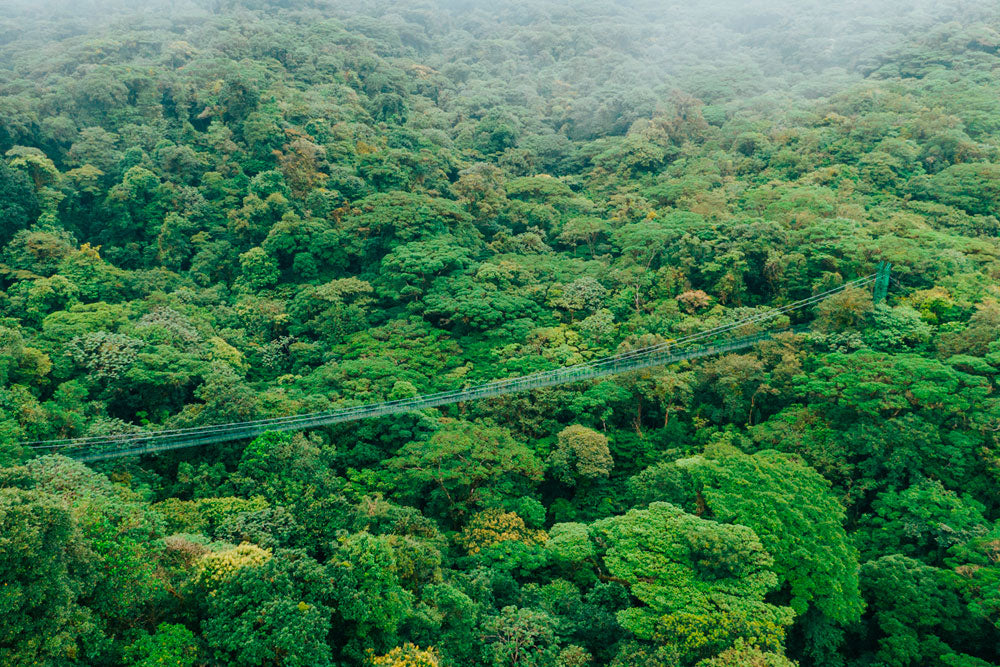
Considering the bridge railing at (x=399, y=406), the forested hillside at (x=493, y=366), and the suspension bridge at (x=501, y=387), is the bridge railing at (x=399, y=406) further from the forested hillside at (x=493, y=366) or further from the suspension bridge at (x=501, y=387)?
the forested hillside at (x=493, y=366)

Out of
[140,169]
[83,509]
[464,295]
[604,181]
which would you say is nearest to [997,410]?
[464,295]

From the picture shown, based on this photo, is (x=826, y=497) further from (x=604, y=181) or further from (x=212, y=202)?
(x=212, y=202)

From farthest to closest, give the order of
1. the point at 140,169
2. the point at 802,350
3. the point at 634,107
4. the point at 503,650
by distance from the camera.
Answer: the point at 634,107, the point at 140,169, the point at 802,350, the point at 503,650

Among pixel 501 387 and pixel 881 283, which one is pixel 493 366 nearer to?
pixel 501 387

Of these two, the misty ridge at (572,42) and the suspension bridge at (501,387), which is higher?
the misty ridge at (572,42)

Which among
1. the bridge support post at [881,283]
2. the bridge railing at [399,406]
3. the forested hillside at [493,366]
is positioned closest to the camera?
the forested hillside at [493,366]

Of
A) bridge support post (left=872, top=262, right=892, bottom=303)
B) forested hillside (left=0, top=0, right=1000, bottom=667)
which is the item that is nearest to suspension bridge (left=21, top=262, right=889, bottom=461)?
bridge support post (left=872, top=262, right=892, bottom=303)

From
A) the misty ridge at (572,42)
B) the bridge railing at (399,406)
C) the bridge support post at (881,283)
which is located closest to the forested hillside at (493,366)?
the bridge support post at (881,283)
